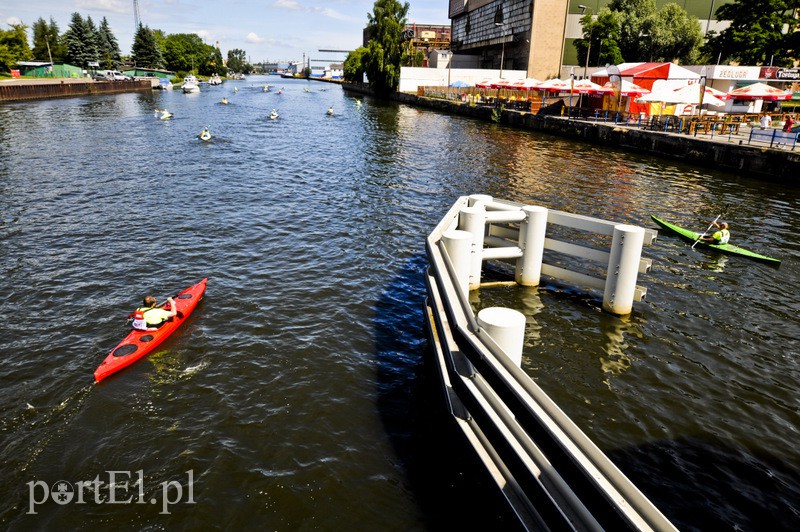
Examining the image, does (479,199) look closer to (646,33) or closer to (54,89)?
(646,33)

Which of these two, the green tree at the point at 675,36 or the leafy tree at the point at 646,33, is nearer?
the green tree at the point at 675,36

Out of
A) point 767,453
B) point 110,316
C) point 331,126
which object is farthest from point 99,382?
point 331,126

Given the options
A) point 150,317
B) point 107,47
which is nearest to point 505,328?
point 150,317

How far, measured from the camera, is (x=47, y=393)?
9.80 metres

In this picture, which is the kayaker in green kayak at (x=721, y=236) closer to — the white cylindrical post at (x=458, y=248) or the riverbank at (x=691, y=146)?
the white cylindrical post at (x=458, y=248)

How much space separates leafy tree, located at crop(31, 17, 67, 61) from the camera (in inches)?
4869

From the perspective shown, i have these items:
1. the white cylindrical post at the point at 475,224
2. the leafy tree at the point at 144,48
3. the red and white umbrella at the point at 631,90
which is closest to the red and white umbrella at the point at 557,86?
the red and white umbrella at the point at 631,90

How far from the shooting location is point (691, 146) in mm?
34219

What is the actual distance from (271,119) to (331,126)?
10199 mm

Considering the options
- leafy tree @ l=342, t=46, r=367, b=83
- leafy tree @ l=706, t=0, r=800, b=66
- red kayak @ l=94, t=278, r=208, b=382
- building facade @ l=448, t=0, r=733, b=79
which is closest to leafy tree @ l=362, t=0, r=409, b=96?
building facade @ l=448, t=0, r=733, b=79

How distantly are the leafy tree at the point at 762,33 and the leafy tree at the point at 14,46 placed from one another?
114 meters

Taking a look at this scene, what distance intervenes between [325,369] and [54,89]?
89290 millimetres

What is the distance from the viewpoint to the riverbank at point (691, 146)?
29.3m

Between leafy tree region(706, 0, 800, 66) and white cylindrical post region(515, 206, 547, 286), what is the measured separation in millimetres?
66400
